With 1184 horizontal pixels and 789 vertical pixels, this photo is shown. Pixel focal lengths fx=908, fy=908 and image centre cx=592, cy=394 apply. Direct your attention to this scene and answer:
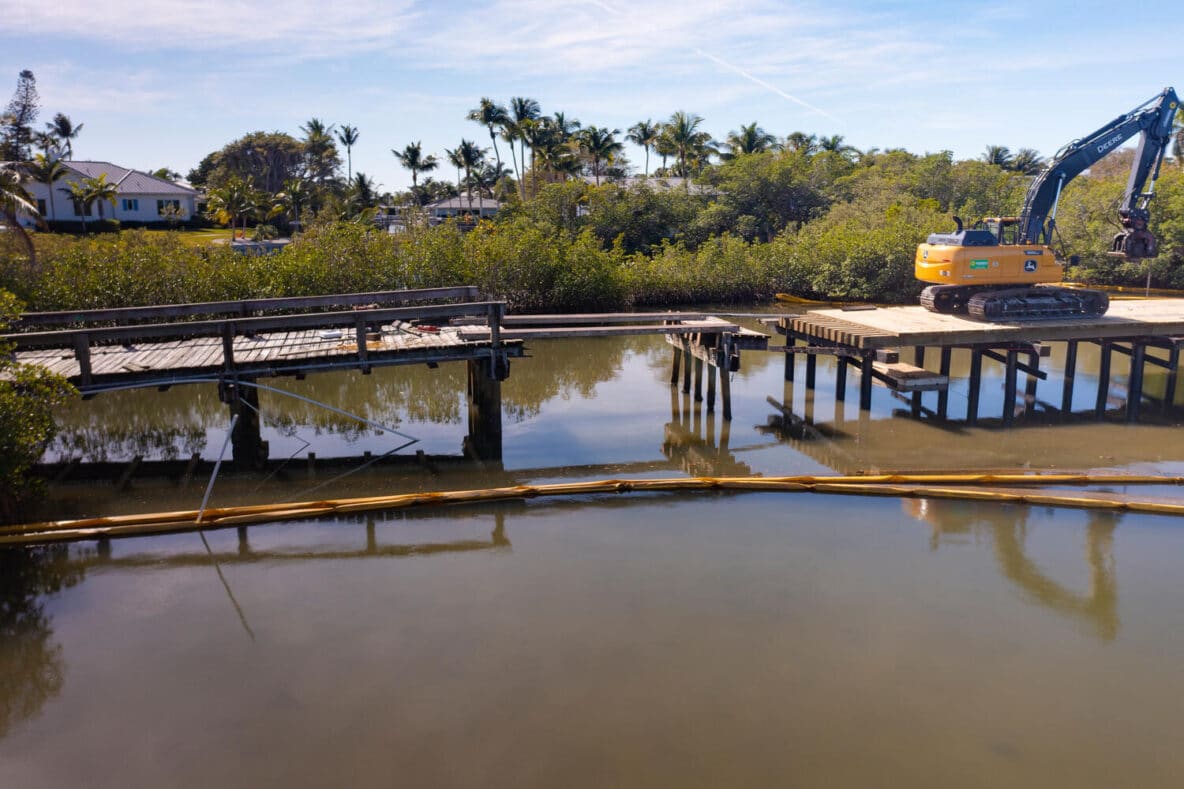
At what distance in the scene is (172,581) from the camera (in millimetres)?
9633

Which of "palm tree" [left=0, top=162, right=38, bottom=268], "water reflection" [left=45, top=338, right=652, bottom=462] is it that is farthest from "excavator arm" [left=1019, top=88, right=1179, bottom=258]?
"palm tree" [left=0, top=162, right=38, bottom=268]

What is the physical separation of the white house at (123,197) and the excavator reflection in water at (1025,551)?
166 ft

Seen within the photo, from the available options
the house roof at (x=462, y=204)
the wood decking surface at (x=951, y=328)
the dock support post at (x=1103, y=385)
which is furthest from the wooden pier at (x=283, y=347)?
the house roof at (x=462, y=204)

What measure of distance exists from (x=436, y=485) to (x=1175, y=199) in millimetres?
34503

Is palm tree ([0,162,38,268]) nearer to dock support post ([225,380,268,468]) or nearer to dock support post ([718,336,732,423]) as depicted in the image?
dock support post ([225,380,268,468])

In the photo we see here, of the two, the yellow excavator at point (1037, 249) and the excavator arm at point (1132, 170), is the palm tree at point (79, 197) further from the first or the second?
the excavator arm at point (1132, 170)

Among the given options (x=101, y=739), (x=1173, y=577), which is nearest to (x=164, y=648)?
Answer: (x=101, y=739)

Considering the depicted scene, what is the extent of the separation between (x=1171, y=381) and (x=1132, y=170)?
443 cm

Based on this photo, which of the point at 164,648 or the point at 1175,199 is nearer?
the point at 164,648

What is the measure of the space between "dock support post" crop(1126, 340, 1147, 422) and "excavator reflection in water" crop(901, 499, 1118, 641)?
21.0 ft

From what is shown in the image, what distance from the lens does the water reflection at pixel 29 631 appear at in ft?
24.7

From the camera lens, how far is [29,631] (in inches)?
341

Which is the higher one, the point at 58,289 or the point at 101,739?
the point at 58,289

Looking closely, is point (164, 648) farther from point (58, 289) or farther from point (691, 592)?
point (58, 289)
